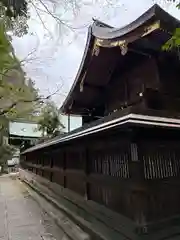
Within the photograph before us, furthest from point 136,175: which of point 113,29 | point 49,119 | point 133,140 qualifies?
point 49,119

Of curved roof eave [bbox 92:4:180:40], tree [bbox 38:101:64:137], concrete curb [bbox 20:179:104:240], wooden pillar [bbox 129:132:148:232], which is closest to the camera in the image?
wooden pillar [bbox 129:132:148:232]

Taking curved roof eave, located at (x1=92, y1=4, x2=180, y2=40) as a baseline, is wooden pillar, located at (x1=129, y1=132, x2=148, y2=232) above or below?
below

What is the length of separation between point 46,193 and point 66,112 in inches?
150

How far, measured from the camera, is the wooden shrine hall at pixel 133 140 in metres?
3.90

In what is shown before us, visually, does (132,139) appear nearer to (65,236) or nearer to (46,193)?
(65,236)

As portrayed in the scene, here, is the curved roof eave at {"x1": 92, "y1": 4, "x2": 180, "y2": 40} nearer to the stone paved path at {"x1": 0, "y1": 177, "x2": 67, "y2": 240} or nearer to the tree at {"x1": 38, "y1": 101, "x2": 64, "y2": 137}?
the stone paved path at {"x1": 0, "y1": 177, "x2": 67, "y2": 240}

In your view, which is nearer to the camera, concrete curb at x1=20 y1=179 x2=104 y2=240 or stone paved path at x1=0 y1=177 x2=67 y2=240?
concrete curb at x1=20 y1=179 x2=104 y2=240

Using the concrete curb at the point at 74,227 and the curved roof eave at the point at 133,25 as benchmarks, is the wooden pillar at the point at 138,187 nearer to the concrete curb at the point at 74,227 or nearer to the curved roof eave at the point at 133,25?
the concrete curb at the point at 74,227

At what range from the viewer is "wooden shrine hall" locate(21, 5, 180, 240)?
Answer: 154 inches

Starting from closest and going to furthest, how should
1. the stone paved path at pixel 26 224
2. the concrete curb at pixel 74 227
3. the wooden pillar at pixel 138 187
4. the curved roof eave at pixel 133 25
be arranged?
1. the wooden pillar at pixel 138 187
2. the curved roof eave at pixel 133 25
3. the concrete curb at pixel 74 227
4. the stone paved path at pixel 26 224

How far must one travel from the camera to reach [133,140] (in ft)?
12.7

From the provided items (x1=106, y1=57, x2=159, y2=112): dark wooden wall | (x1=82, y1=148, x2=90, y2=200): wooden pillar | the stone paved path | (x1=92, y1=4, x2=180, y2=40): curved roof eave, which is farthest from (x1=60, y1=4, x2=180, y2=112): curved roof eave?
the stone paved path

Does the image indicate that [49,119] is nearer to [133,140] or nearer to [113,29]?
[113,29]

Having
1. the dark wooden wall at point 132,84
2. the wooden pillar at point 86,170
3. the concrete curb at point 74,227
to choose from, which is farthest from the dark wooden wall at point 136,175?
the dark wooden wall at point 132,84
